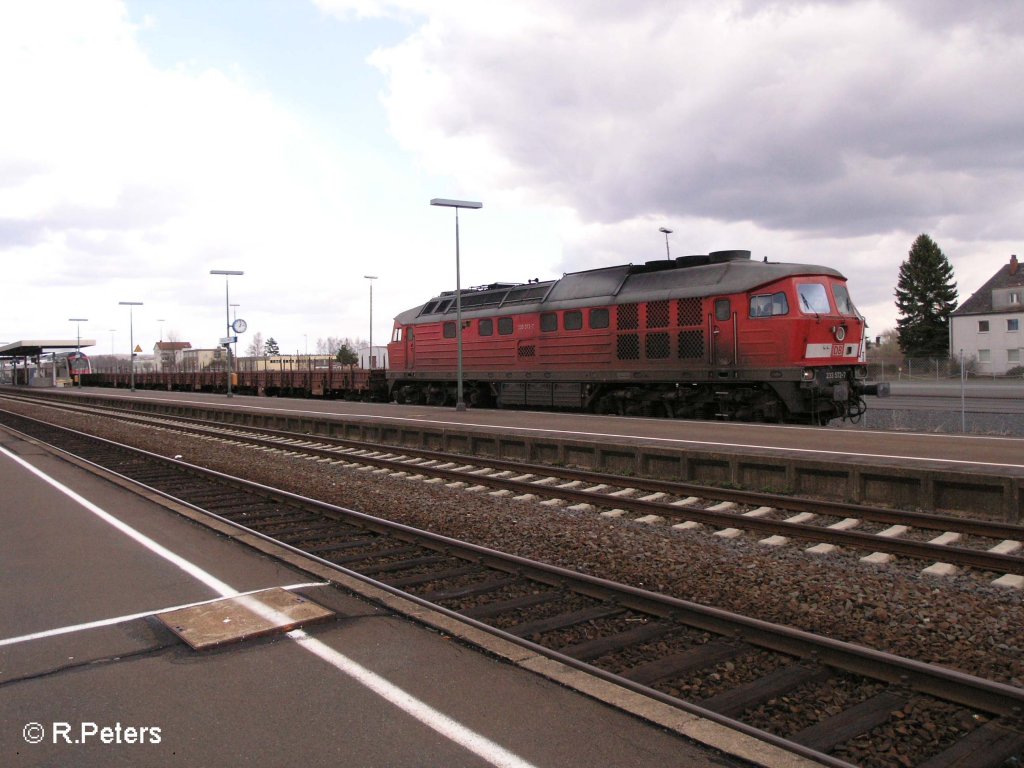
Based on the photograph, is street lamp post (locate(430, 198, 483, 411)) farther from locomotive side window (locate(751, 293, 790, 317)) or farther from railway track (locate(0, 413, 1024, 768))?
railway track (locate(0, 413, 1024, 768))

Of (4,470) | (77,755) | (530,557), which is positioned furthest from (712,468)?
(4,470)

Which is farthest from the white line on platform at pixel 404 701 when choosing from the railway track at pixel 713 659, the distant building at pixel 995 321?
the distant building at pixel 995 321

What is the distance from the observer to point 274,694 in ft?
14.4

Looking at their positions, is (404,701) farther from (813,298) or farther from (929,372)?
(929,372)

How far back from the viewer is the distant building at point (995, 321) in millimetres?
57812

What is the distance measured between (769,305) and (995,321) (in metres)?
52.2

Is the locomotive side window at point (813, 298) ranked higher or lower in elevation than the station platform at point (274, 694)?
higher

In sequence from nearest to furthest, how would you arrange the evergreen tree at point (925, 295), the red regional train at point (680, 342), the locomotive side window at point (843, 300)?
the red regional train at point (680, 342), the locomotive side window at point (843, 300), the evergreen tree at point (925, 295)

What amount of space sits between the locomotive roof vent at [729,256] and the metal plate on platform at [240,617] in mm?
15555

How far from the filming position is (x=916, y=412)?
2528 centimetres

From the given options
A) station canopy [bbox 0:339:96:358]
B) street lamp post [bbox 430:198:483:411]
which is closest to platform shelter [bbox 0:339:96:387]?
station canopy [bbox 0:339:96:358]

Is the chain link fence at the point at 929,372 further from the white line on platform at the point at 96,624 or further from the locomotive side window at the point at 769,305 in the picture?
the white line on platform at the point at 96,624

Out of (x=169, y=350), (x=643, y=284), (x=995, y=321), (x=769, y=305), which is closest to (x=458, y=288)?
(x=643, y=284)

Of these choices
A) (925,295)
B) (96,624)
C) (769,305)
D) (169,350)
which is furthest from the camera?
(169,350)
